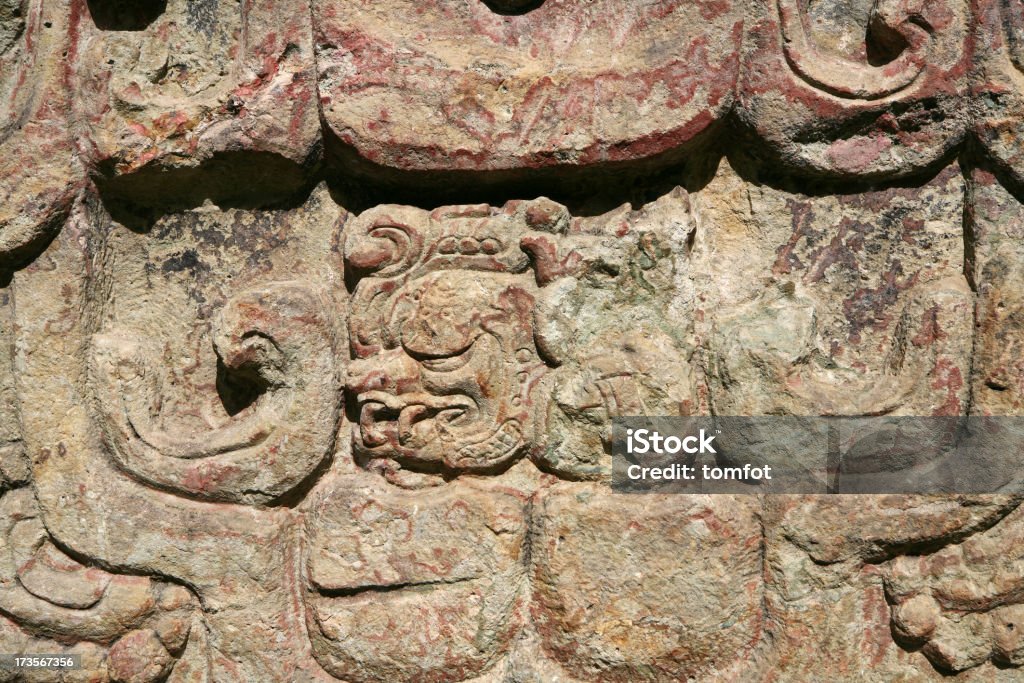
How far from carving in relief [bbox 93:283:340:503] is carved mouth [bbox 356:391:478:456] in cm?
10

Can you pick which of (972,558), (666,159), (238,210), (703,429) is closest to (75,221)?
(238,210)

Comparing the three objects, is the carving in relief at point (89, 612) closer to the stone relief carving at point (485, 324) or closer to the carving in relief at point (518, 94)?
the stone relief carving at point (485, 324)

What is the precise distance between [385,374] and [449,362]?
0.14m

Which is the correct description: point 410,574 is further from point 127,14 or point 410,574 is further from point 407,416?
point 127,14

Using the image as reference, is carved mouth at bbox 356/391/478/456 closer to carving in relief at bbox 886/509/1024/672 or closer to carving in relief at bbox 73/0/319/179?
carving in relief at bbox 73/0/319/179

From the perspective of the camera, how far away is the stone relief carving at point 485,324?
7.11 ft

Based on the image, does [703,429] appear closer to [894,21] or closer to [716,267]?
[716,267]

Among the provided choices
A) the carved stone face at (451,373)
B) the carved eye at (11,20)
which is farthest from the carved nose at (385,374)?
the carved eye at (11,20)

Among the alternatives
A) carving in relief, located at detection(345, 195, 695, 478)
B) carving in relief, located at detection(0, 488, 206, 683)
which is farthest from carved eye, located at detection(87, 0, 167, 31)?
carving in relief, located at detection(0, 488, 206, 683)

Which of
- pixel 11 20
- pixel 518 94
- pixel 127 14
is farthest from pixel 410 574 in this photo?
pixel 11 20

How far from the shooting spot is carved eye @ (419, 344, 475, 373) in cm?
225

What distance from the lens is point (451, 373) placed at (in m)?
2.26

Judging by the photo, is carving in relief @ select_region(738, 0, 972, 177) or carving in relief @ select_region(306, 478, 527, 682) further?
carving in relief @ select_region(306, 478, 527, 682)

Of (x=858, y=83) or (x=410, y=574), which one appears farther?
(x=410, y=574)
